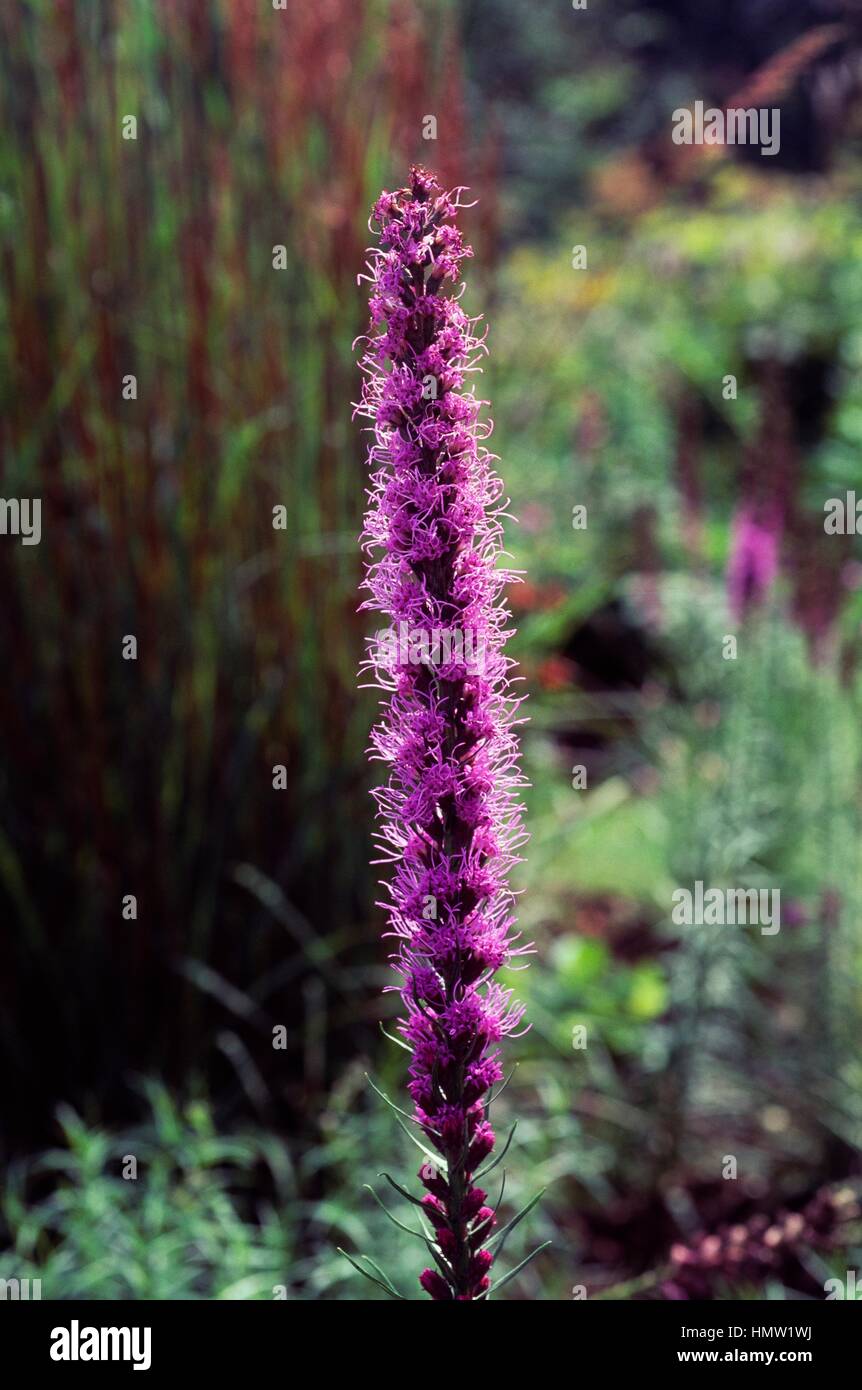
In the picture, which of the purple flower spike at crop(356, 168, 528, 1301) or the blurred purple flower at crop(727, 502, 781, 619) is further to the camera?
the blurred purple flower at crop(727, 502, 781, 619)

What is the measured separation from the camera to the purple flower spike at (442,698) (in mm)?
1015

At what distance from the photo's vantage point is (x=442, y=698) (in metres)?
1.06

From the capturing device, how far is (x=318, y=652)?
9.68 feet

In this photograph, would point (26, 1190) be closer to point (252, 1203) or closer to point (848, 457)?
point (252, 1203)

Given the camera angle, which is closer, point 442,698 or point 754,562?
point 442,698

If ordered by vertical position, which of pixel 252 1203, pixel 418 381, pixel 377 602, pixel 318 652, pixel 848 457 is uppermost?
pixel 848 457

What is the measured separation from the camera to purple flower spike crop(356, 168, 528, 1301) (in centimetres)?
101

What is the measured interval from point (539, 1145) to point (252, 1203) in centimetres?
65

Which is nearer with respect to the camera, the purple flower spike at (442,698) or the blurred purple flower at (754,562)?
the purple flower spike at (442,698)

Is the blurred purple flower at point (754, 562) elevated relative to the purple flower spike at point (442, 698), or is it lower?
elevated

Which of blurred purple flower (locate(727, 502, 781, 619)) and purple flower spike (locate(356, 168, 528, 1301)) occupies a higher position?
blurred purple flower (locate(727, 502, 781, 619))
